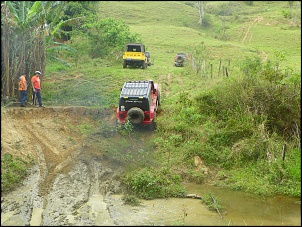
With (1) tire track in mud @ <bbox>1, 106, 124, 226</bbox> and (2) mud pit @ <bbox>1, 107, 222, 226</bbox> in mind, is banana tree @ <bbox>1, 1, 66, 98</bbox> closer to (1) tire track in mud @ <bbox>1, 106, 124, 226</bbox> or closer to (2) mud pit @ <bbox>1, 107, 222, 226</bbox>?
(2) mud pit @ <bbox>1, 107, 222, 226</bbox>

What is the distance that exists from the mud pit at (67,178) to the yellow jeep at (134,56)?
814 centimetres

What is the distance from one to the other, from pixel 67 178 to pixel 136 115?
3735 mm

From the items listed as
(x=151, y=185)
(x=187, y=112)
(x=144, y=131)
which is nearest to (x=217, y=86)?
(x=187, y=112)

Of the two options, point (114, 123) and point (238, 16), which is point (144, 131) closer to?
point (114, 123)

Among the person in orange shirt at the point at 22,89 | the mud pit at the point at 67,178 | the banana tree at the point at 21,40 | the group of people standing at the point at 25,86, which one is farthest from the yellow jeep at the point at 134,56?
the person in orange shirt at the point at 22,89

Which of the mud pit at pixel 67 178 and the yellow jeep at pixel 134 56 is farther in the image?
the yellow jeep at pixel 134 56

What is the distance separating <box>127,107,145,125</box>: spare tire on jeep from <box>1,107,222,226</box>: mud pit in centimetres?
86

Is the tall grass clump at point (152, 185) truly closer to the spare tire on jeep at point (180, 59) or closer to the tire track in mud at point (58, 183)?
the tire track in mud at point (58, 183)

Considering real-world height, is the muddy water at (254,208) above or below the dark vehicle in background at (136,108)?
below

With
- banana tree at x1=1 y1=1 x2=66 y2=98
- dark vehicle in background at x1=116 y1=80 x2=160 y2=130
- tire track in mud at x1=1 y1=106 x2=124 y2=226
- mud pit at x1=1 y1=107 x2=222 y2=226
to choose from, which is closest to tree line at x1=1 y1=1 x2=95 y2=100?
banana tree at x1=1 y1=1 x2=66 y2=98

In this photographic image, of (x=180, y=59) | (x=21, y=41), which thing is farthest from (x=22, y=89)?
(x=180, y=59)

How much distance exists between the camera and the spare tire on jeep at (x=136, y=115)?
1395cm

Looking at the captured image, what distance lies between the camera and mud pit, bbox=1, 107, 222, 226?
30.0 ft

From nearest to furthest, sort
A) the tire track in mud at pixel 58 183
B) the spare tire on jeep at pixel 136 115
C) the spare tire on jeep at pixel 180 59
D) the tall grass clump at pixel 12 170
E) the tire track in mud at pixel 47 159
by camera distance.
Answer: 1. the tire track in mud at pixel 58 183
2. the tall grass clump at pixel 12 170
3. the tire track in mud at pixel 47 159
4. the spare tire on jeep at pixel 136 115
5. the spare tire on jeep at pixel 180 59
